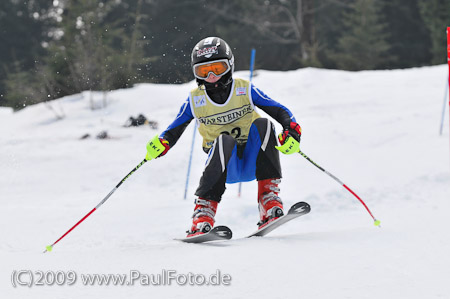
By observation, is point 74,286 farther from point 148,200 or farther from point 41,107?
point 41,107

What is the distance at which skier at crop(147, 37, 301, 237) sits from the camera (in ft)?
10.6

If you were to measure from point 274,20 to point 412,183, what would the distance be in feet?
67.9

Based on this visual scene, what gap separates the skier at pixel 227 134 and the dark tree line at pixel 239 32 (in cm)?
1163

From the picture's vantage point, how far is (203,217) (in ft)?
10.8

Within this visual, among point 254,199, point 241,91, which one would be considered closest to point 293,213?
point 241,91

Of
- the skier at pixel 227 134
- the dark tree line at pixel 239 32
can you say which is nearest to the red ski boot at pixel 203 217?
the skier at pixel 227 134

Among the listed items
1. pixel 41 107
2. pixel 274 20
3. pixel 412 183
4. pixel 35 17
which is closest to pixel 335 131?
pixel 412 183

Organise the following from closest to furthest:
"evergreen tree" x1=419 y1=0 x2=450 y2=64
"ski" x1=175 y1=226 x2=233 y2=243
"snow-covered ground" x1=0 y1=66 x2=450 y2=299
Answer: "snow-covered ground" x1=0 y1=66 x2=450 y2=299 → "ski" x1=175 y1=226 x2=233 y2=243 → "evergreen tree" x1=419 y1=0 x2=450 y2=64

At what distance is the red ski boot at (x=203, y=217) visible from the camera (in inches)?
127

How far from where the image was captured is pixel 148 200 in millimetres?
5684

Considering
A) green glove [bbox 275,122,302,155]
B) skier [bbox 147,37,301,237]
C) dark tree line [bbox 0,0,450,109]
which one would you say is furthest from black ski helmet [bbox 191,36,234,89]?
dark tree line [bbox 0,0,450,109]

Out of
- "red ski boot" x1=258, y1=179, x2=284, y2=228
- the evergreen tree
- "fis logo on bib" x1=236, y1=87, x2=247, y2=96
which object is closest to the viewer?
"red ski boot" x1=258, y1=179, x2=284, y2=228

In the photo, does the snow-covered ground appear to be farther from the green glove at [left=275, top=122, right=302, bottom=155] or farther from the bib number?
the bib number

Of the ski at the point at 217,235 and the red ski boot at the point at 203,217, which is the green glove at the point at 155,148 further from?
the ski at the point at 217,235
